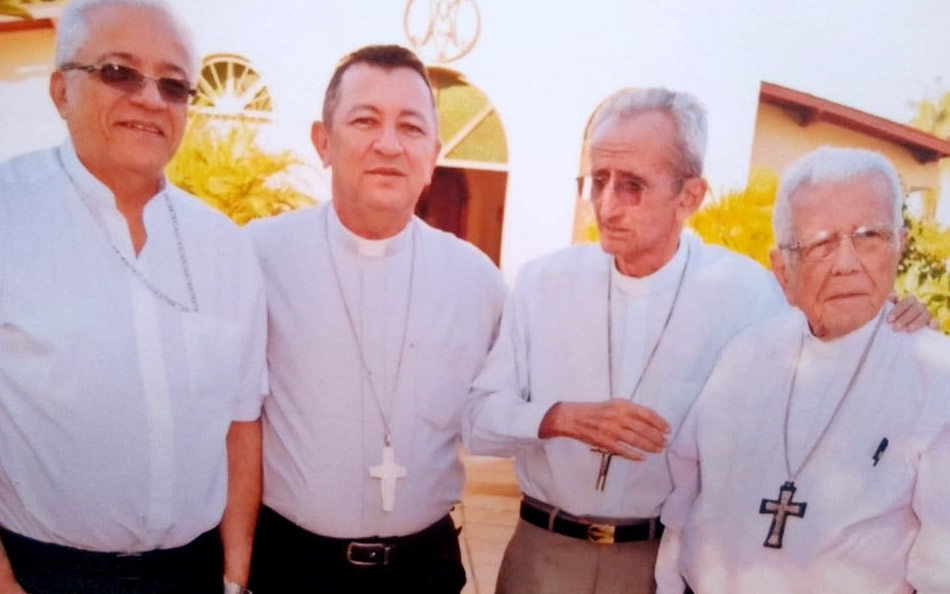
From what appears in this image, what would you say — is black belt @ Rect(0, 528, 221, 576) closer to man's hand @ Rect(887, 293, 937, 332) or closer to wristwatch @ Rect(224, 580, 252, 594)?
wristwatch @ Rect(224, 580, 252, 594)

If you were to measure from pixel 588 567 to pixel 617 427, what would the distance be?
1.89 ft

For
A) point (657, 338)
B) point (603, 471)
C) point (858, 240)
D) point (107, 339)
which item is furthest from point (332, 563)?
point (858, 240)

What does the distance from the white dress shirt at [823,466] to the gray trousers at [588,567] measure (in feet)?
0.49

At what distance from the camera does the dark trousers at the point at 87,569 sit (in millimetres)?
1801

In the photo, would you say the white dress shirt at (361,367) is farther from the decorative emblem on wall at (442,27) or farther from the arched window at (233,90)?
the decorative emblem on wall at (442,27)

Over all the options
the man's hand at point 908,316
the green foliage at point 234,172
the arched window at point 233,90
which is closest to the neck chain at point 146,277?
the man's hand at point 908,316

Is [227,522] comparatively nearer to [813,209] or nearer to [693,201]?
[693,201]

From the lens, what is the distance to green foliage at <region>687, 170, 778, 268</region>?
19.5ft

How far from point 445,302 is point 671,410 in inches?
31.1

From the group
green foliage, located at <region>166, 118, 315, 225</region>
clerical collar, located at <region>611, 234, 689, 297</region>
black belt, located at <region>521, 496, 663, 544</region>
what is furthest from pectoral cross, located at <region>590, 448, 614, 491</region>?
green foliage, located at <region>166, 118, 315, 225</region>

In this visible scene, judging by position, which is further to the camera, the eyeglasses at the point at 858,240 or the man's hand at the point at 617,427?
the man's hand at the point at 617,427

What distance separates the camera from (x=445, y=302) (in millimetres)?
2566

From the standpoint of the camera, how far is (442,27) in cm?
786

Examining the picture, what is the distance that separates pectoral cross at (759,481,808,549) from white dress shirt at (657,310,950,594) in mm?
13
